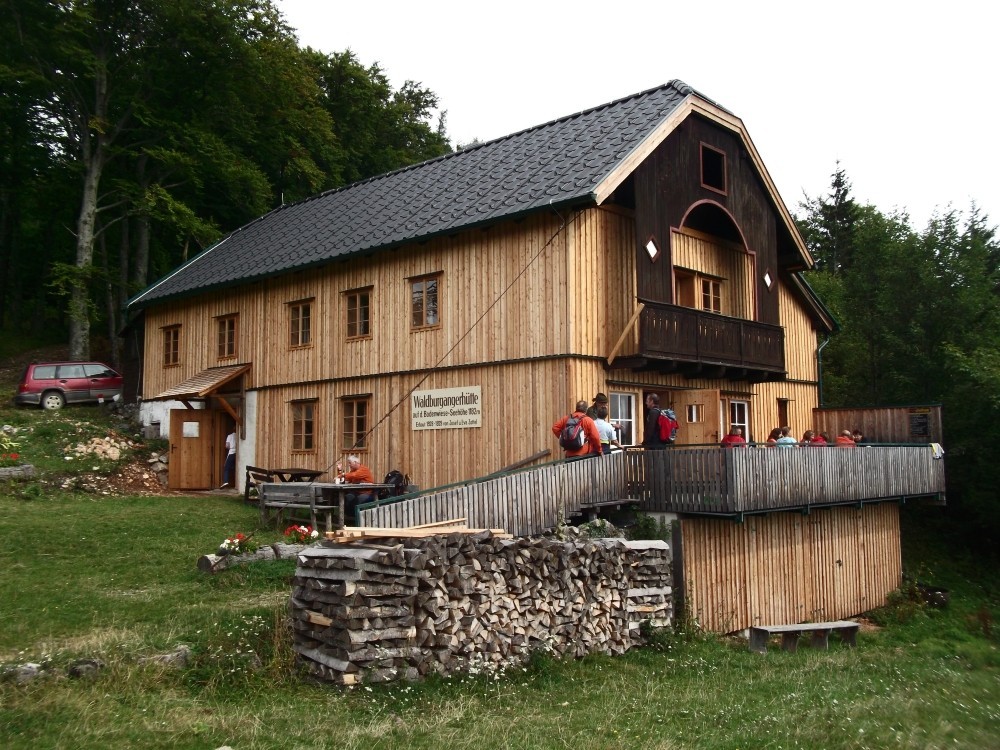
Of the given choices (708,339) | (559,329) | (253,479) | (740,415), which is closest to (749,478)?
(559,329)

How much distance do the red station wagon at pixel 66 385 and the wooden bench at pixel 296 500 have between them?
573 inches

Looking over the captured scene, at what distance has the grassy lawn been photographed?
8031mm

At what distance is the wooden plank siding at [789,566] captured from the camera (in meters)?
15.0

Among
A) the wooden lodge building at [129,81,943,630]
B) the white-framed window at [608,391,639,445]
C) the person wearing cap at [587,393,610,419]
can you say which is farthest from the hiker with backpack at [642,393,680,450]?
the white-framed window at [608,391,639,445]

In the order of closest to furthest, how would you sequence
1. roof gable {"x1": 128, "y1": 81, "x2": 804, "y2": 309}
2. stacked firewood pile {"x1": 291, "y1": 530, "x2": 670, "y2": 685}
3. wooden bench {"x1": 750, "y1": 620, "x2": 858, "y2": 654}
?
stacked firewood pile {"x1": 291, "y1": 530, "x2": 670, "y2": 685}
wooden bench {"x1": 750, "y1": 620, "x2": 858, "y2": 654}
roof gable {"x1": 128, "y1": 81, "x2": 804, "y2": 309}

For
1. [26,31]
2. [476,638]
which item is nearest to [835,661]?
[476,638]

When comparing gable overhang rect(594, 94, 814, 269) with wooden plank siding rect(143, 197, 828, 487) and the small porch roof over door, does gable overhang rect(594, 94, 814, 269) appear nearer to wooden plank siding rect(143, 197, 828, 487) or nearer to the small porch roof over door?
wooden plank siding rect(143, 197, 828, 487)

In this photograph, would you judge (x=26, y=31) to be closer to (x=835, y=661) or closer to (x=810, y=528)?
(x=810, y=528)

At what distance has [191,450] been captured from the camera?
78.9ft

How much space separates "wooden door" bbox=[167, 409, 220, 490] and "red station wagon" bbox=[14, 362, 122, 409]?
6.67 metres

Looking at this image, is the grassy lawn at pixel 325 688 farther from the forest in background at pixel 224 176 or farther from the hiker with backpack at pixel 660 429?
the forest in background at pixel 224 176

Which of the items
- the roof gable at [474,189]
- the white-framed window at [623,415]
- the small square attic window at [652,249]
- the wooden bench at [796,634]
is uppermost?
the roof gable at [474,189]

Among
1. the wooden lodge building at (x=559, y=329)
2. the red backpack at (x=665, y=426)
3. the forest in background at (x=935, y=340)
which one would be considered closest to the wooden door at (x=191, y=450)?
the wooden lodge building at (x=559, y=329)

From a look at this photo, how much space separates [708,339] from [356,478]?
24.5ft
